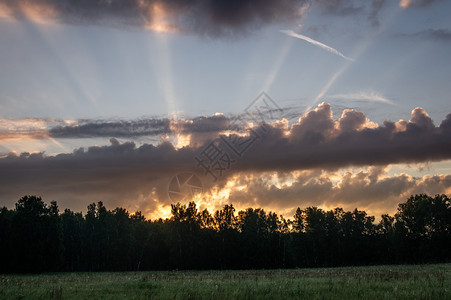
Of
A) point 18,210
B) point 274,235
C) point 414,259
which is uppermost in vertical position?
point 18,210

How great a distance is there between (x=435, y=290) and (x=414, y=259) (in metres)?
86.7

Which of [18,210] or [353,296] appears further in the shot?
[18,210]

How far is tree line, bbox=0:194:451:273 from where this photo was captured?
95.6 meters

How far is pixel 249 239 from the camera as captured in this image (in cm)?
9969

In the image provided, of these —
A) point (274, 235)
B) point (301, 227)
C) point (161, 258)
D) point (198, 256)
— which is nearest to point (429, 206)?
point (301, 227)

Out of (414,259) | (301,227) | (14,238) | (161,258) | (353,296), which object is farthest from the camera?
(301,227)

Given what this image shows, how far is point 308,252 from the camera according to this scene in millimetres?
102750

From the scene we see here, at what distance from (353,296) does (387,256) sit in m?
91.0

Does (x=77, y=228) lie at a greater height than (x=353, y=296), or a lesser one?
greater

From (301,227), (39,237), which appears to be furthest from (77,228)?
(301,227)

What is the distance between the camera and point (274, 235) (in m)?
103

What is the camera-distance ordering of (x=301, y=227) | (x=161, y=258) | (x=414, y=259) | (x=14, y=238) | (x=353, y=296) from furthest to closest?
1. (x=301, y=227)
2. (x=161, y=258)
3. (x=414, y=259)
4. (x=14, y=238)
5. (x=353, y=296)

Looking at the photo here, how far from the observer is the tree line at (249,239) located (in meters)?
95.6

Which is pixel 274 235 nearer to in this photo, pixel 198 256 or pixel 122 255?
pixel 198 256
